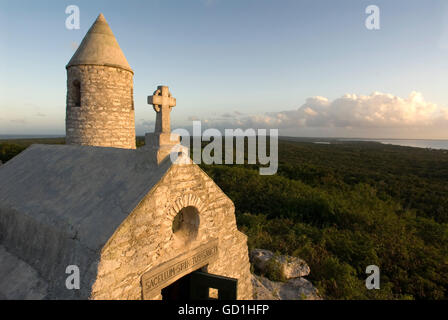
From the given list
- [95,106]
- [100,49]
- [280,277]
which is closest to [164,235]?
[280,277]

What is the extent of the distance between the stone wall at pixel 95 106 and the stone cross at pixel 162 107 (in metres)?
6.23

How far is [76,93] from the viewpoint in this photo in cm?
1038

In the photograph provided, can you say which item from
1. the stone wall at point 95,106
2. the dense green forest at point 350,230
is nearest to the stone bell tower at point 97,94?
the stone wall at point 95,106

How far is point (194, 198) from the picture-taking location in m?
4.89

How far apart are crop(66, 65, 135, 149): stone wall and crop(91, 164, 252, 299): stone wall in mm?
6800

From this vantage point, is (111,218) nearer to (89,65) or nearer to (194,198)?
(194,198)

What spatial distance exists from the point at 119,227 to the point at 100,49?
9270mm

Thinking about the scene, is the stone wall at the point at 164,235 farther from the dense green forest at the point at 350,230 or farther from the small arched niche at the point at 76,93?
the small arched niche at the point at 76,93

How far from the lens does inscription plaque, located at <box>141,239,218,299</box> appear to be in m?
4.05

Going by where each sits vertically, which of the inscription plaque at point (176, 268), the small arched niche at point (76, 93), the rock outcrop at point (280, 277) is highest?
the small arched niche at point (76, 93)

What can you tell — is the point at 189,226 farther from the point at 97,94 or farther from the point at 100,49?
the point at 100,49

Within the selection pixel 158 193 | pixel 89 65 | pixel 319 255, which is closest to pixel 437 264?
pixel 319 255

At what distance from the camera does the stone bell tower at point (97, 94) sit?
10.0 m

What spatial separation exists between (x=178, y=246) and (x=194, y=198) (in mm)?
931
